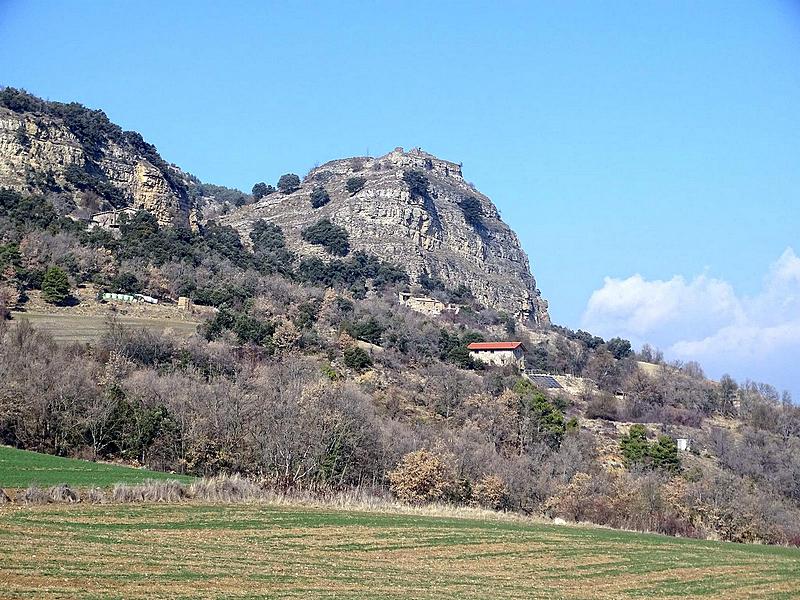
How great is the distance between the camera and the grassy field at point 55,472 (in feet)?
107

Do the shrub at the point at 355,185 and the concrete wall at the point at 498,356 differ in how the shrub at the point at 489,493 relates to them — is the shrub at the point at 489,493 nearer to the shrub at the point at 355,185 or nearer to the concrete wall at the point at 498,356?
the concrete wall at the point at 498,356

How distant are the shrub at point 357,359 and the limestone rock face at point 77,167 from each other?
43537 mm

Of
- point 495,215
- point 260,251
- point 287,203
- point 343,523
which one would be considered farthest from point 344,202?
point 343,523

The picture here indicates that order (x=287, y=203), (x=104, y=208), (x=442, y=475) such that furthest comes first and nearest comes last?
(x=287, y=203)
(x=104, y=208)
(x=442, y=475)

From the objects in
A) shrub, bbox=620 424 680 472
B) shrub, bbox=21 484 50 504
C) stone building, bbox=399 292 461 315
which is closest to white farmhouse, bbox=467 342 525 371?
stone building, bbox=399 292 461 315

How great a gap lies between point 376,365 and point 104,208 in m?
47.6

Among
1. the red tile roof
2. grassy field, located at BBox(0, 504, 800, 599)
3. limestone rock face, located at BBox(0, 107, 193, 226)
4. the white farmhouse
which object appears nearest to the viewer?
grassy field, located at BBox(0, 504, 800, 599)

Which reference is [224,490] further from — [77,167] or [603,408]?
[77,167]

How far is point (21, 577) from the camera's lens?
664 inches

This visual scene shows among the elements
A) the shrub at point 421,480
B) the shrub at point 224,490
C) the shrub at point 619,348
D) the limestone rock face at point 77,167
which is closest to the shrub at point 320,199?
the limestone rock face at point 77,167

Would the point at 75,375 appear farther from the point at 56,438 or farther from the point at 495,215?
the point at 495,215

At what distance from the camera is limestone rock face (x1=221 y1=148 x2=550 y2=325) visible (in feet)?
465

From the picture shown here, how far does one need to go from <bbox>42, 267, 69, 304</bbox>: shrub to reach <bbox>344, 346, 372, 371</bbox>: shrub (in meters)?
24.4

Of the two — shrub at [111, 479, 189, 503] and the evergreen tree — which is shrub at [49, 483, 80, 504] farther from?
the evergreen tree
